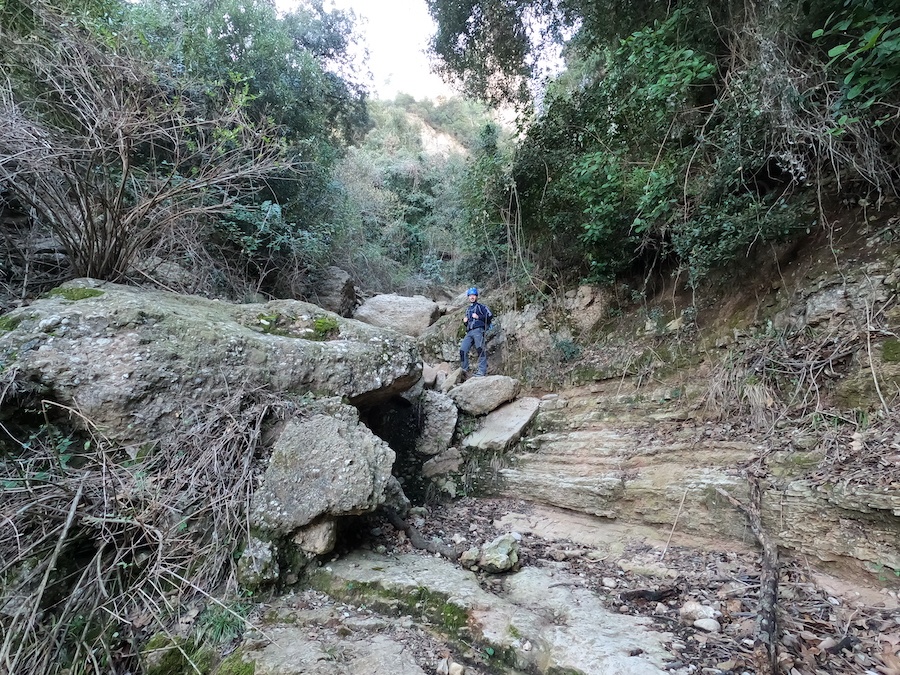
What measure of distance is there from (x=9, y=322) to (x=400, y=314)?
6.89 metres

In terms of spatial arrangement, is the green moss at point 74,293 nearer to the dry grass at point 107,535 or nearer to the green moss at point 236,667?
the dry grass at point 107,535

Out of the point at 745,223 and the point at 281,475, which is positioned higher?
the point at 745,223

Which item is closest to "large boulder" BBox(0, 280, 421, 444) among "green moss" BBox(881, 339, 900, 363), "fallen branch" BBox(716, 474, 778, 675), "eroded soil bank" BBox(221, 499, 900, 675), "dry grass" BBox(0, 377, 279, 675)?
"dry grass" BBox(0, 377, 279, 675)

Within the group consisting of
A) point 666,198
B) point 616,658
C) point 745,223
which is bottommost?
point 616,658

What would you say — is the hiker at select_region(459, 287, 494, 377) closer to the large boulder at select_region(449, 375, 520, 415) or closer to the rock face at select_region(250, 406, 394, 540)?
the large boulder at select_region(449, 375, 520, 415)

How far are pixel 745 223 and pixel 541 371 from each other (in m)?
3.25

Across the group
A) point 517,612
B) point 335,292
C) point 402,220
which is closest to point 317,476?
point 517,612

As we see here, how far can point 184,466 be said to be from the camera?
3039mm

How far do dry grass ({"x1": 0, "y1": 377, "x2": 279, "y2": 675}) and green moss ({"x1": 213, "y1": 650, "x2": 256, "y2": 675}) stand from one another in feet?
1.30

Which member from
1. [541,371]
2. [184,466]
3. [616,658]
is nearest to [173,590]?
[184,466]

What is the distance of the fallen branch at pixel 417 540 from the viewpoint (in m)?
3.20

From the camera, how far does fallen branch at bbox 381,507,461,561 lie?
3197mm

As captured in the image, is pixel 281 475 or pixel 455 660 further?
pixel 281 475

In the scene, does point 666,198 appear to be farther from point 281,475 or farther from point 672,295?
point 281,475
